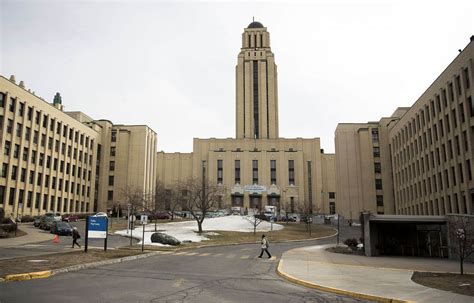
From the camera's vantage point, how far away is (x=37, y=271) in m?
14.6

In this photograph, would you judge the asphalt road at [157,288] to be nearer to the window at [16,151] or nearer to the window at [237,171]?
the window at [16,151]

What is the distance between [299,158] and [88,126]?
2404 inches

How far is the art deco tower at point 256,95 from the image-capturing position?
13125cm

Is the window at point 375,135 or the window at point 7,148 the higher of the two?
the window at point 375,135

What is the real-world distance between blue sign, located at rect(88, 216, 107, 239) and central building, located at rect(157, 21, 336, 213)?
85937mm

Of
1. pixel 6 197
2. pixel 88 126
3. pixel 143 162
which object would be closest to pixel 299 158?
pixel 143 162

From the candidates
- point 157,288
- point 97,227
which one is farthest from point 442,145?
point 157,288

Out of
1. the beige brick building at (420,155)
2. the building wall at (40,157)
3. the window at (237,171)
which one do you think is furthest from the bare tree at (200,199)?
the window at (237,171)

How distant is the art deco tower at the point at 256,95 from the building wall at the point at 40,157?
180 feet

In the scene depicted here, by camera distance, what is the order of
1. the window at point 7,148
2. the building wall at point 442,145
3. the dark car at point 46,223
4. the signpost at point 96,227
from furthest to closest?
the window at point 7,148, the building wall at point 442,145, the dark car at point 46,223, the signpost at point 96,227

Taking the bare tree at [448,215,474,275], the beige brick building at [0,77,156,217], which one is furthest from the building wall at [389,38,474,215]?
the beige brick building at [0,77,156,217]

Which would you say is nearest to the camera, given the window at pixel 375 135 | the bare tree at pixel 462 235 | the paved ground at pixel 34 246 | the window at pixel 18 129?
the bare tree at pixel 462 235

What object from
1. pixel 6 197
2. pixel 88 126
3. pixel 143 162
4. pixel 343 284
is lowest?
pixel 343 284

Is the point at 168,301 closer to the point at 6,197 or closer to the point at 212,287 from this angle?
the point at 212,287
